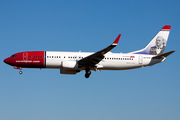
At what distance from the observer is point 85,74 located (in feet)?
180

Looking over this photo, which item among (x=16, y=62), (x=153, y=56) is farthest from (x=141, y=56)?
(x=16, y=62)

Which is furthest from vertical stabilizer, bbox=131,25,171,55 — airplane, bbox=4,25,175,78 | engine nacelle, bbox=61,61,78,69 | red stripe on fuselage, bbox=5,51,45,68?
red stripe on fuselage, bbox=5,51,45,68

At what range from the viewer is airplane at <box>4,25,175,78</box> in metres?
52.9

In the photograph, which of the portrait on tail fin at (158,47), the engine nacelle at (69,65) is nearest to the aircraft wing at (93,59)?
the engine nacelle at (69,65)

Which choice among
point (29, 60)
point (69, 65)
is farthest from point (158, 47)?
point (29, 60)

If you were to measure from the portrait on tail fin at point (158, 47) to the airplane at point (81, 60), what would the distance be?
5.49ft

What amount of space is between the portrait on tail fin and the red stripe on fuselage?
59.2 feet

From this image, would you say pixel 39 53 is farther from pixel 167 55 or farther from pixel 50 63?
pixel 167 55

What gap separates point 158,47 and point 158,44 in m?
0.61

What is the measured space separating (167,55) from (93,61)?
11.6 metres

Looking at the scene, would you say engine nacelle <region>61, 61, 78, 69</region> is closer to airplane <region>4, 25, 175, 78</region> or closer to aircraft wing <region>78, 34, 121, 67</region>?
airplane <region>4, 25, 175, 78</region>

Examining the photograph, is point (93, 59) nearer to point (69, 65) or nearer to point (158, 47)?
point (69, 65)

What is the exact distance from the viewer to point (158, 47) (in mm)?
58750

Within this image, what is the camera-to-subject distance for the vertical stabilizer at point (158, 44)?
189 feet
